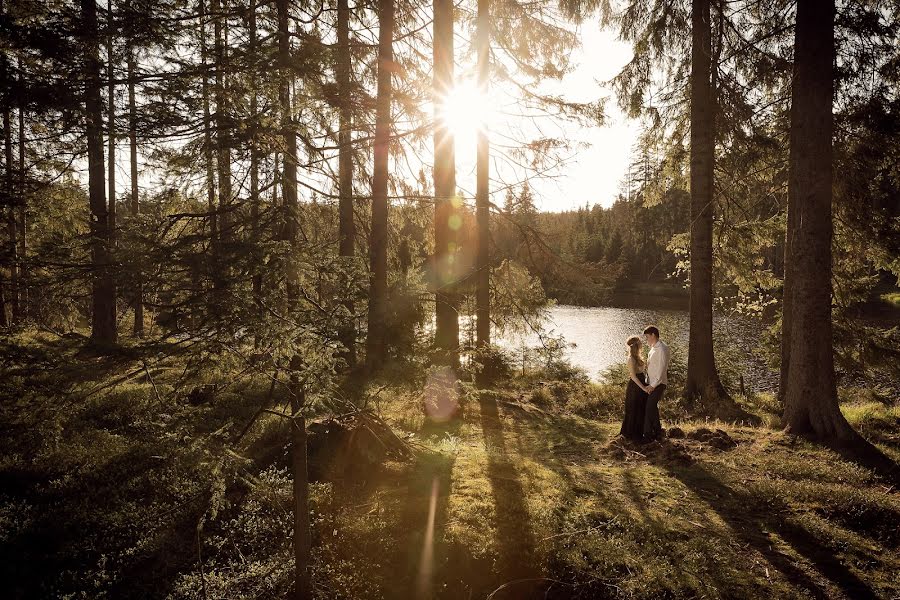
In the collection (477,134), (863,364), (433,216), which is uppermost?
(477,134)

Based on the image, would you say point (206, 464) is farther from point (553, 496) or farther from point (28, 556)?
point (553, 496)

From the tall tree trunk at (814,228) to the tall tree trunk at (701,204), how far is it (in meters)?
2.88

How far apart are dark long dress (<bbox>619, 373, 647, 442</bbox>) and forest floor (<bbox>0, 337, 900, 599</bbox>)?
450 millimetres

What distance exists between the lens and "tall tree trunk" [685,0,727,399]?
1115cm

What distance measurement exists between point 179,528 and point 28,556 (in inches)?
53.9

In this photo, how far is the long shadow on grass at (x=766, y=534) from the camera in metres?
4.19

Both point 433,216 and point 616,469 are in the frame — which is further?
point 433,216

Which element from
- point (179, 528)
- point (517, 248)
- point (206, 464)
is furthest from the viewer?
point (517, 248)

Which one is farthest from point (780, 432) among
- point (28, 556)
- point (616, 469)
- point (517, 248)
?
point (28, 556)

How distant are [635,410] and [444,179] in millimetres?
5466

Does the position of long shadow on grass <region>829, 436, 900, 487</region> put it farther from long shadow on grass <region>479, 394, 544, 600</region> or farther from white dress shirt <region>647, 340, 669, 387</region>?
long shadow on grass <region>479, 394, 544, 600</region>

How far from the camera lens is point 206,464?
3355 millimetres

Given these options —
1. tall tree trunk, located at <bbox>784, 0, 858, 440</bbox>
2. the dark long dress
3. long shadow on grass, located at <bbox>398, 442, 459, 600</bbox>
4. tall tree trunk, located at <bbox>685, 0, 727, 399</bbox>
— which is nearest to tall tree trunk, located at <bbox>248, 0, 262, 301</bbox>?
long shadow on grass, located at <bbox>398, 442, 459, 600</bbox>

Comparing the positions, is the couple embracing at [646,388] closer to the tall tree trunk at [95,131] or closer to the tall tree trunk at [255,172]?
the tall tree trunk at [255,172]
